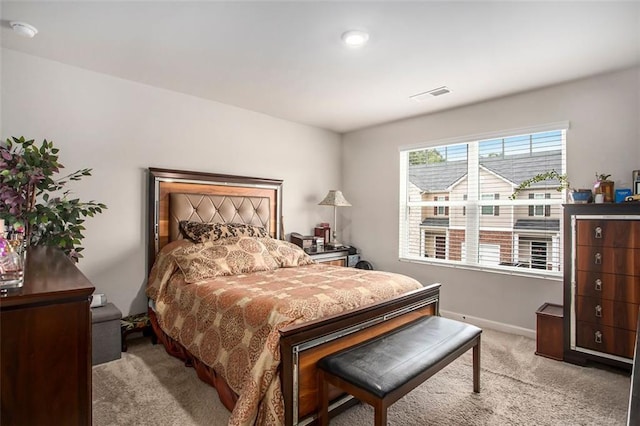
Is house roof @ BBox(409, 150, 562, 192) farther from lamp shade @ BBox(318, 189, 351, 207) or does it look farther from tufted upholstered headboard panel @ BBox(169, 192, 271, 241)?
tufted upholstered headboard panel @ BBox(169, 192, 271, 241)

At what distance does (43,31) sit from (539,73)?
4.02 m

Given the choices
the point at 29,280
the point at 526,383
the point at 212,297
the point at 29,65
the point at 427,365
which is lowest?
the point at 526,383

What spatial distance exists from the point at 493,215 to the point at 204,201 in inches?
130

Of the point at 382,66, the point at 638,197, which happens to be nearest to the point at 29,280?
the point at 382,66

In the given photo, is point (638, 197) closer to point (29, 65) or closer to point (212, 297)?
point (212, 297)

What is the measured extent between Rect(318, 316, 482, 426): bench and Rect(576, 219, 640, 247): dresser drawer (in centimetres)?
138

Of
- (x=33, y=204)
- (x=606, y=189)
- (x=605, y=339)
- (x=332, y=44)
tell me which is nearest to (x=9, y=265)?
(x=33, y=204)

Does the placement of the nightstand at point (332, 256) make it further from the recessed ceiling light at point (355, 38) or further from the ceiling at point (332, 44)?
the recessed ceiling light at point (355, 38)

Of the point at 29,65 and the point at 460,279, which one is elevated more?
the point at 29,65

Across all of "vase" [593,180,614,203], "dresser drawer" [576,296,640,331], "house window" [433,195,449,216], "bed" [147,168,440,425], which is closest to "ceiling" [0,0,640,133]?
"vase" [593,180,614,203]

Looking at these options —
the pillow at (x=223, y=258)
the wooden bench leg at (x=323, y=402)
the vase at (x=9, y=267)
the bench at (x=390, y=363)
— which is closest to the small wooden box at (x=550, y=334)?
the bench at (x=390, y=363)

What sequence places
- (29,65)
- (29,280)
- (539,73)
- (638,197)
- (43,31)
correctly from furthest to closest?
(539,73), (29,65), (638,197), (43,31), (29,280)

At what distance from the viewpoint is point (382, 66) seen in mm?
2889

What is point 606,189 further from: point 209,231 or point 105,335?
point 105,335
